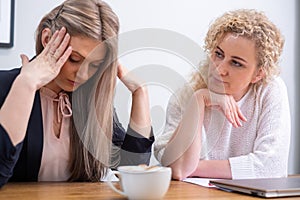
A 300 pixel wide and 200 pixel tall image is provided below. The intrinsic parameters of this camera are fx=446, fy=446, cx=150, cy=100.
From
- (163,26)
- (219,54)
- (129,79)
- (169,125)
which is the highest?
(163,26)

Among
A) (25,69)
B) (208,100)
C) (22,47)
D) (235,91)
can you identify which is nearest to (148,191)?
(25,69)

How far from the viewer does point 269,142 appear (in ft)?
4.81

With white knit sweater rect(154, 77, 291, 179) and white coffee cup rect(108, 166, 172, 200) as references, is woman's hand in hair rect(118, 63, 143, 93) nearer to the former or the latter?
white knit sweater rect(154, 77, 291, 179)

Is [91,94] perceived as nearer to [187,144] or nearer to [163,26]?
[187,144]

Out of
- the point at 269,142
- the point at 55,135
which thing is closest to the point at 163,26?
the point at 269,142

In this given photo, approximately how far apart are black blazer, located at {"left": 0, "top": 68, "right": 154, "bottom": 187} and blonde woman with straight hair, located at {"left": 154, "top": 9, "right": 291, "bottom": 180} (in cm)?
12

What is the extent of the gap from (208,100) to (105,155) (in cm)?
39

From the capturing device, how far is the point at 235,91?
Answer: 5.24 feet

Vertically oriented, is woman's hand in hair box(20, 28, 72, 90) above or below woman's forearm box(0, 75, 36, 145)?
above

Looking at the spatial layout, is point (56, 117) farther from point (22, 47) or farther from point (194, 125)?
point (22, 47)

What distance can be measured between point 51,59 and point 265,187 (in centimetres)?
62

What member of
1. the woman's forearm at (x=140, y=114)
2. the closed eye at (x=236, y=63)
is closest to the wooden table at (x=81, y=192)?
the woman's forearm at (x=140, y=114)

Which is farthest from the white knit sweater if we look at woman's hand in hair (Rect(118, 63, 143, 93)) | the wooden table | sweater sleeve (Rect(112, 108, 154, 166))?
the wooden table

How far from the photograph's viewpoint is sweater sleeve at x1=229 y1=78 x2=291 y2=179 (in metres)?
1.38
